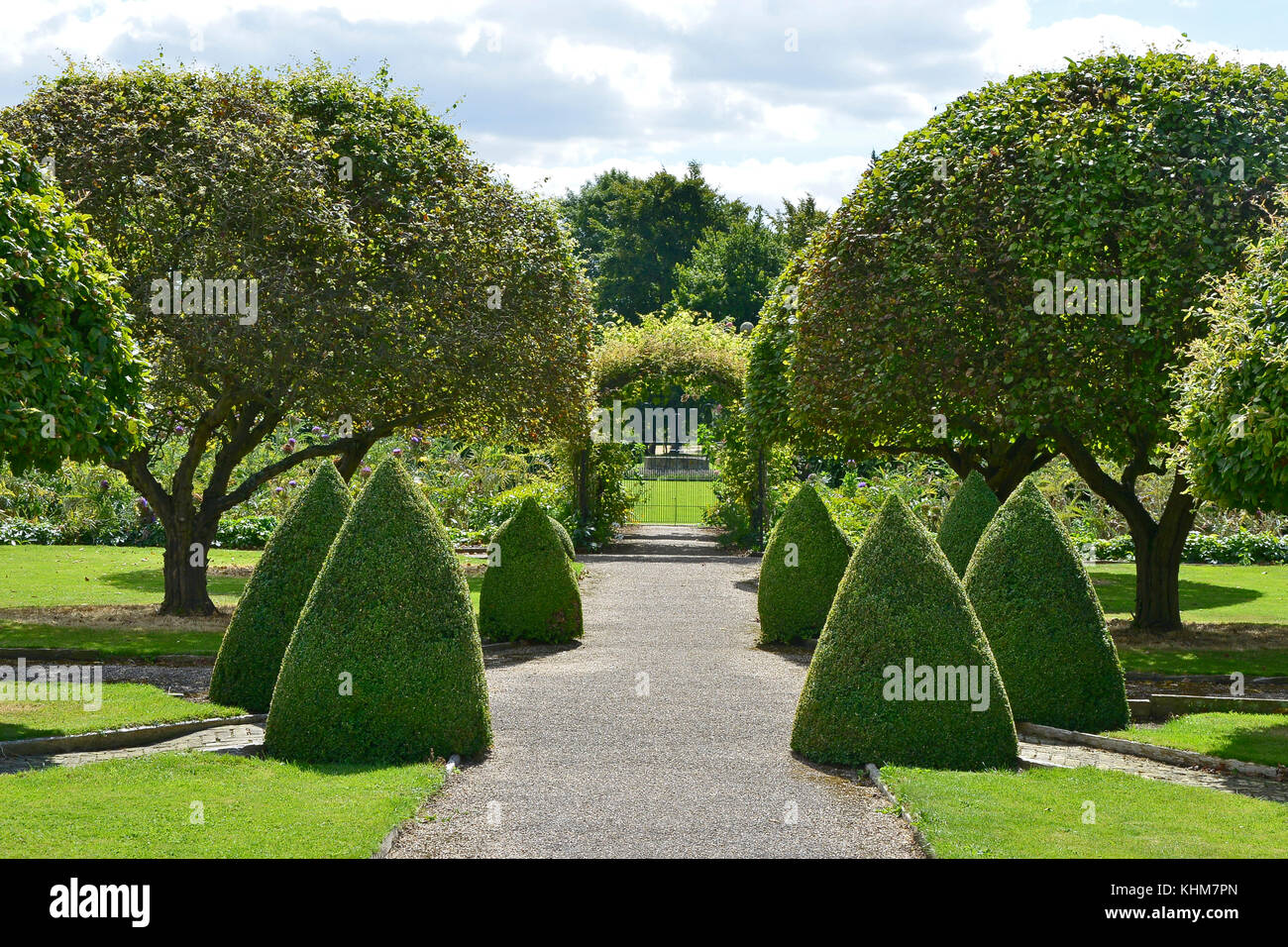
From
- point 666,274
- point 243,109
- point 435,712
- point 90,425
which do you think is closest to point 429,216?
point 243,109

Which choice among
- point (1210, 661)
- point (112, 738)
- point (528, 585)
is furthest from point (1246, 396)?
point (112, 738)

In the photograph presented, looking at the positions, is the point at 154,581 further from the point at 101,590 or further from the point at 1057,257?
the point at 1057,257

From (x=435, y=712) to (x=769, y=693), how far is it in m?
4.46

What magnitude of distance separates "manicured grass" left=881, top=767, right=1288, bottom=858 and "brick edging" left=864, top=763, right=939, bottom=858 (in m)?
0.04

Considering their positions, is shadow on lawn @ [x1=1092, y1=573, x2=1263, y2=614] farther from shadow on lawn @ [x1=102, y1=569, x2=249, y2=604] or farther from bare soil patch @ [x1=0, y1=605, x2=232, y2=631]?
shadow on lawn @ [x1=102, y1=569, x2=249, y2=604]

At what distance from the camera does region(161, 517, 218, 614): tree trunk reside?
16922 millimetres

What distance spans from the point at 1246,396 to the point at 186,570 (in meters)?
13.7

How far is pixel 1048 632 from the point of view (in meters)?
10.6

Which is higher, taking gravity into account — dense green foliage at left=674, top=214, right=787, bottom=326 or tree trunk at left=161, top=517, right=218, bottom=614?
dense green foliage at left=674, top=214, right=787, bottom=326

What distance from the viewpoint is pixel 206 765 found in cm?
842

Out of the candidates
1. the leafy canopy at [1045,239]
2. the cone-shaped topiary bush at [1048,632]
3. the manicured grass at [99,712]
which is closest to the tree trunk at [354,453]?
the leafy canopy at [1045,239]

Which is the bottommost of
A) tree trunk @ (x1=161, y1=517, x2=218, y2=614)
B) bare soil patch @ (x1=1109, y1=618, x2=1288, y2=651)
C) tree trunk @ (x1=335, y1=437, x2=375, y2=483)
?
bare soil patch @ (x1=1109, y1=618, x2=1288, y2=651)

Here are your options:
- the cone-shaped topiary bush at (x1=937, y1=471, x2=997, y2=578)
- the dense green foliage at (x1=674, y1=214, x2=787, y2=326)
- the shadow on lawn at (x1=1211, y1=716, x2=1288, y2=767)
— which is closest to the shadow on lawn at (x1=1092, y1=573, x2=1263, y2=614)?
the cone-shaped topiary bush at (x1=937, y1=471, x2=997, y2=578)

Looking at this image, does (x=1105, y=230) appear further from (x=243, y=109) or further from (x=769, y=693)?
(x=243, y=109)
